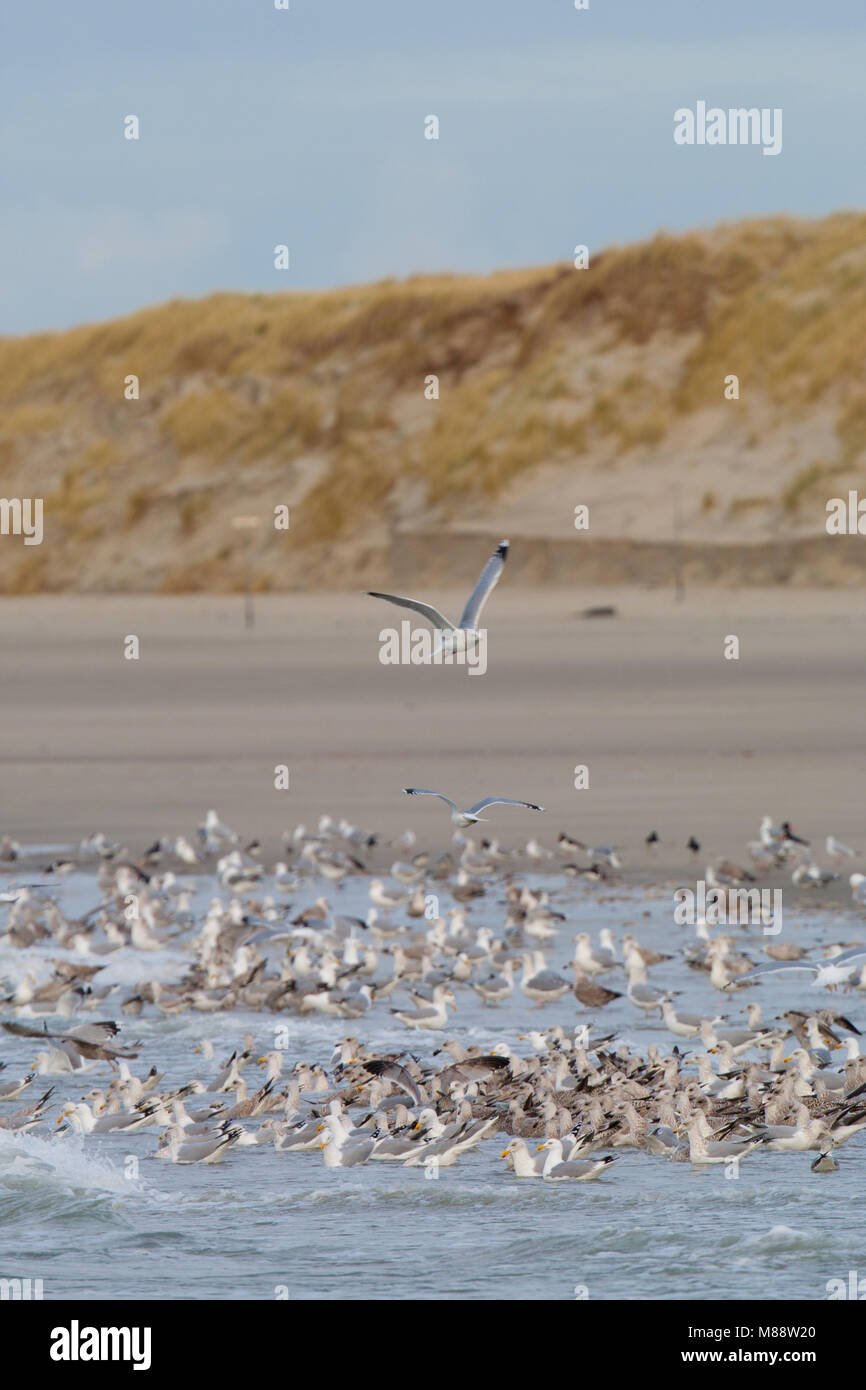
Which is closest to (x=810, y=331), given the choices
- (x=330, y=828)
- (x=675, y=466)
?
(x=675, y=466)

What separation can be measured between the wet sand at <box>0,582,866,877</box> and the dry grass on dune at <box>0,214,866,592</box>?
85.0 ft

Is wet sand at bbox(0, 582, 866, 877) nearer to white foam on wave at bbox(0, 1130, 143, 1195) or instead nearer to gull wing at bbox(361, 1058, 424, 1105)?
gull wing at bbox(361, 1058, 424, 1105)

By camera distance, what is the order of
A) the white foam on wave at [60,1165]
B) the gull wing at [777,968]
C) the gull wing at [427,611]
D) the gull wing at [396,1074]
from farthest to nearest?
the gull wing at [777,968] < the gull wing at [396,1074] < the gull wing at [427,611] < the white foam on wave at [60,1165]

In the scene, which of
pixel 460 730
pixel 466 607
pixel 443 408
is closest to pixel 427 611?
pixel 466 607

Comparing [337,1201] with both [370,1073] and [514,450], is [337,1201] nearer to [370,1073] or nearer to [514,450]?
[370,1073]

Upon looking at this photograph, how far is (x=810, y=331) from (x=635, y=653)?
42.2 metres

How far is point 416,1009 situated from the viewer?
45.5 feet

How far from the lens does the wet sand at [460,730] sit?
22609 millimetres

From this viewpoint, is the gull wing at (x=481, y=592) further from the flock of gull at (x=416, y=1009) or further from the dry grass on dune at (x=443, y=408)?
the dry grass on dune at (x=443, y=408)

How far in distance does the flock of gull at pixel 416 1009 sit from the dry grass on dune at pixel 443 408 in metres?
46.5

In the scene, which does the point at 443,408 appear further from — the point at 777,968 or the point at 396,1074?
the point at 396,1074

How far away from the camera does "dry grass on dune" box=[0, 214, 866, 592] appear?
73.9 metres

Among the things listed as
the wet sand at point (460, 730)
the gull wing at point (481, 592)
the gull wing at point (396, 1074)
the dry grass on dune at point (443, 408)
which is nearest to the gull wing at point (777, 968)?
the gull wing at point (396, 1074)

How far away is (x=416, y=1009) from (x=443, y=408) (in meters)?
73.2
